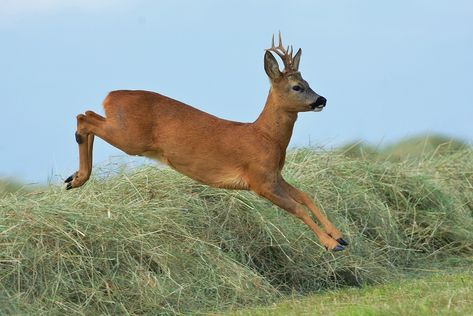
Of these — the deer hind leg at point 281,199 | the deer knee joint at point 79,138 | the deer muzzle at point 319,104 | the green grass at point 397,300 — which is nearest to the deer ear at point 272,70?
the deer muzzle at point 319,104

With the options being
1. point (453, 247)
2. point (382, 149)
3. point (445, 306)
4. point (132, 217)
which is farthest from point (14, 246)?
point (382, 149)

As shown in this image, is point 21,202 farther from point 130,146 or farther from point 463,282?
point 463,282

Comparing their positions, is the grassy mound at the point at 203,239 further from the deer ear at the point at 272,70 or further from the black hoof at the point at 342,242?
the deer ear at the point at 272,70

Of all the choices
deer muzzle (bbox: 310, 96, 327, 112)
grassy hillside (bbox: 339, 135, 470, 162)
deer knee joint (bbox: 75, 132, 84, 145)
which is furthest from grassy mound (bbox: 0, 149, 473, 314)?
deer muzzle (bbox: 310, 96, 327, 112)

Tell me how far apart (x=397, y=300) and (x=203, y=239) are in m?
2.46

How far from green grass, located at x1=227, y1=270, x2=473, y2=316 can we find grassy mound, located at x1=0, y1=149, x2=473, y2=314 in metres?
0.48

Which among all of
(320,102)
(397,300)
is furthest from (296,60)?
(397,300)

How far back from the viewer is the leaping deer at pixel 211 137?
9305 mm

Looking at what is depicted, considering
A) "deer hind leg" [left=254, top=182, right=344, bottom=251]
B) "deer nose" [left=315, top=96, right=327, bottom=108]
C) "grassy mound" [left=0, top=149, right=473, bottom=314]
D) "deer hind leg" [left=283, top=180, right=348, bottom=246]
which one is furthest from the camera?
"deer nose" [left=315, top=96, right=327, bottom=108]

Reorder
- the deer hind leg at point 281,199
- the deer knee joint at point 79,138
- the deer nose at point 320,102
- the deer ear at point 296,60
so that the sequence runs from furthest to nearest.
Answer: the deer ear at point 296,60 → the deer knee joint at point 79,138 → the deer nose at point 320,102 → the deer hind leg at point 281,199

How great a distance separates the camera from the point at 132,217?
970cm

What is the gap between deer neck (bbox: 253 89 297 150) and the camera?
951 cm

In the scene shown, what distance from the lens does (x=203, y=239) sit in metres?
10.0

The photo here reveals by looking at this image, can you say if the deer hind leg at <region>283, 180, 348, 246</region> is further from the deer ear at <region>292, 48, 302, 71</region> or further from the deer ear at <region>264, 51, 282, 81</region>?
the deer ear at <region>292, 48, 302, 71</region>
